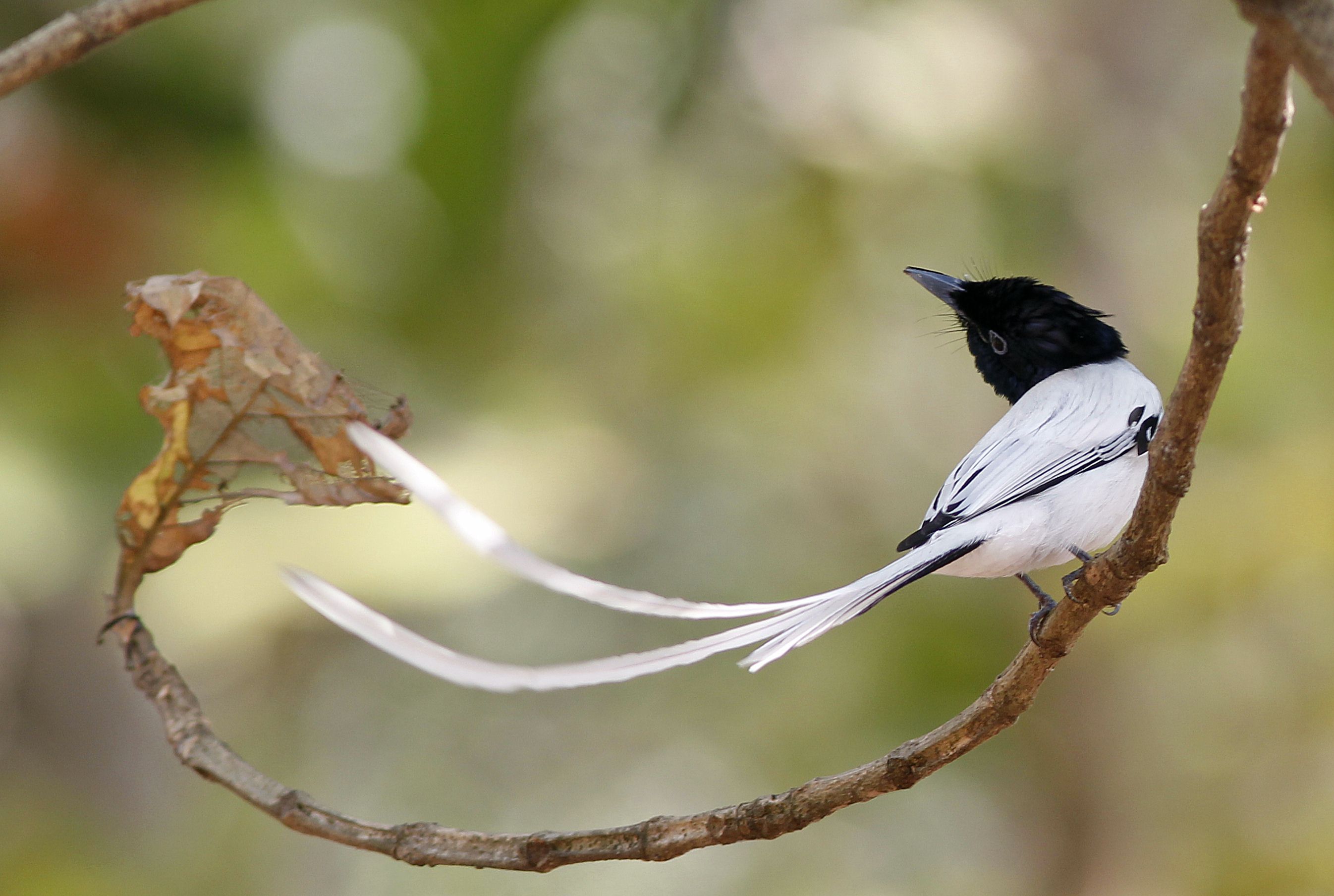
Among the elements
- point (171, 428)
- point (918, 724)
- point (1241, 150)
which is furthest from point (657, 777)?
point (1241, 150)

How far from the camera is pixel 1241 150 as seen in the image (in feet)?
3.25

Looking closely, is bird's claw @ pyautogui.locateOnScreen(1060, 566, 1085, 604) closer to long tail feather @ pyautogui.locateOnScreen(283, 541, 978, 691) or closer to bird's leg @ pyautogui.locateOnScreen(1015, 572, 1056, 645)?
bird's leg @ pyautogui.locateOnScreen(1015, 572, 1056, 645)

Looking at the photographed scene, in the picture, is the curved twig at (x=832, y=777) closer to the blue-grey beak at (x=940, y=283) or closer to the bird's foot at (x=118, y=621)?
the bird's foot at (x=118, y=621)

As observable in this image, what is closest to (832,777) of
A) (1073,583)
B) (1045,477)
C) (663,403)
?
(1073,583)

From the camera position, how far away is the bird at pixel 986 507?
1075mm

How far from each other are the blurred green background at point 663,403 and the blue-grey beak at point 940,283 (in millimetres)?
2612

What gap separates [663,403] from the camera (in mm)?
7523

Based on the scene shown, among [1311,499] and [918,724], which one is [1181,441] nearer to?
[1311,499]

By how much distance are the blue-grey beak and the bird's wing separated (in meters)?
0.32

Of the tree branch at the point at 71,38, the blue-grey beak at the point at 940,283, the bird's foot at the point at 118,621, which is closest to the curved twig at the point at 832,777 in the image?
the bird's foot at the point at 118,621

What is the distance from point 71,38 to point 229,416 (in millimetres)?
492

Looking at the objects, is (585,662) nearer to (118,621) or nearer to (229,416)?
(229,416)

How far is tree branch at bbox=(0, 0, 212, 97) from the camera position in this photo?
1.33 meters

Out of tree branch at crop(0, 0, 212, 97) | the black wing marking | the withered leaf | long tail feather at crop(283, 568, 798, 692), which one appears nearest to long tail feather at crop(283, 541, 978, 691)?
long tail feather at crop(283, 568, 798, 692)
